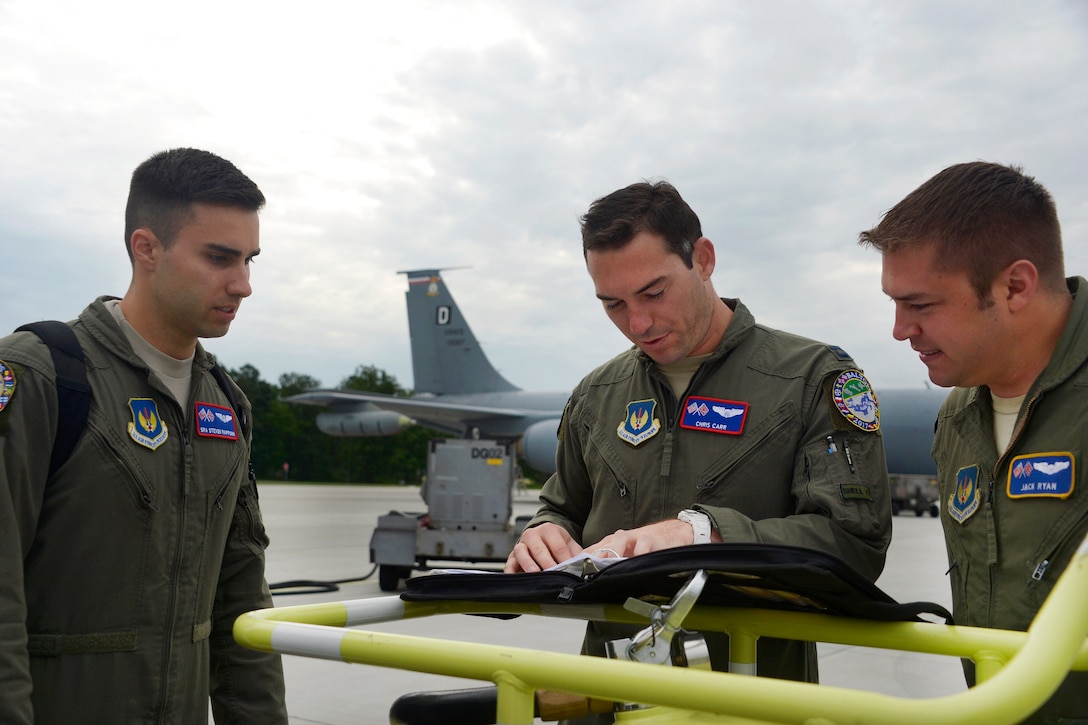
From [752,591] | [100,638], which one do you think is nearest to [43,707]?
[100,638]

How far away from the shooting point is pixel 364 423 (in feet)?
85.5

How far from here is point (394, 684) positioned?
488cm

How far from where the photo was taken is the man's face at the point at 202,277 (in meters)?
2.09

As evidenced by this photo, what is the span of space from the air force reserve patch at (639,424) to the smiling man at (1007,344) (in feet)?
2.00

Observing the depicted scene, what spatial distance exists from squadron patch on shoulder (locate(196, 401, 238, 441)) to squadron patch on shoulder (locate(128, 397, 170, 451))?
111mm

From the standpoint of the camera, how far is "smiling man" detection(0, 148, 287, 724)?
1.79m

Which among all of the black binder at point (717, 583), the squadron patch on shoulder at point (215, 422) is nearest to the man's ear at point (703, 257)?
the black binder at point (717, 583)

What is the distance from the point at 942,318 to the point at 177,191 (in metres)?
1.82

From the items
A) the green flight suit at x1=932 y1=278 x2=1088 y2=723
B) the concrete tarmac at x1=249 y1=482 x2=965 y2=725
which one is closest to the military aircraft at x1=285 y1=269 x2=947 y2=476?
the concrete tarmac at x1=249 y1=482 x2=965 y2=725

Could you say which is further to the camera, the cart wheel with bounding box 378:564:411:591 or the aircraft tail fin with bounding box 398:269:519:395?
the aircraft tail fin with bounding box 398:269:519:395

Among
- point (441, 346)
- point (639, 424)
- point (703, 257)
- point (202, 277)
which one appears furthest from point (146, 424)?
point (441, 346)

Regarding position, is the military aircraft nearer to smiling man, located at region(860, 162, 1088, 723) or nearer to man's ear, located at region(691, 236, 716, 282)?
man's ear, located at region(691, 236, 716, 282)

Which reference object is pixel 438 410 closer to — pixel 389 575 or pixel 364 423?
pixel 364 423

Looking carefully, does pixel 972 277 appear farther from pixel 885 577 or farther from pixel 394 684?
pixel 885 577
